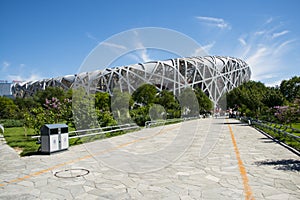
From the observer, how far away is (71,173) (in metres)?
7.01

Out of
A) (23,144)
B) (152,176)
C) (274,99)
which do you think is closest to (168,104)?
(274,99)

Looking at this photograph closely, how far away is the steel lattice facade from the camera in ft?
243

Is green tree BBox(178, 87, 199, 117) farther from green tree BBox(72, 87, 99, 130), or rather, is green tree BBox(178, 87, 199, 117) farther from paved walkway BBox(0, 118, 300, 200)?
paved walkway BBox(0, 118, 300, 200)

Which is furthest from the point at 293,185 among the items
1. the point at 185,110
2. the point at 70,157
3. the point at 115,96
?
the point at 185,110

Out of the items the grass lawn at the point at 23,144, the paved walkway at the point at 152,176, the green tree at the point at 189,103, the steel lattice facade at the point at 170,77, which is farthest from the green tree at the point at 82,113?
the steel lattice facade at the point at 170,77

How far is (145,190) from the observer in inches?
215

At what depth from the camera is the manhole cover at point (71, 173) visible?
677cm

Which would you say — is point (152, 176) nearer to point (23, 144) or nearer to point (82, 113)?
point (23, 144)

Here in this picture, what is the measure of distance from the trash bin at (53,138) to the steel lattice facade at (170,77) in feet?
193

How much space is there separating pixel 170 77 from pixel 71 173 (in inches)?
2744

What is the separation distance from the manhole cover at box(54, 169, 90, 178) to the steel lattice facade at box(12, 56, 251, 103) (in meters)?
62.1

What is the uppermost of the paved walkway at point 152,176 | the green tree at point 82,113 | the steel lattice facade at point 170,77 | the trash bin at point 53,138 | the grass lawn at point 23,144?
the steel lattice facade at point 170,77

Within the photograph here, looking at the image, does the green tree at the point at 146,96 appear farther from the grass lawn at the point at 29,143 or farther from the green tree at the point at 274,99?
the grass lawn at the point at 29,143

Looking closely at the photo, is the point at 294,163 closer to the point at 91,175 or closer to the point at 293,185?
the point at 293,185
